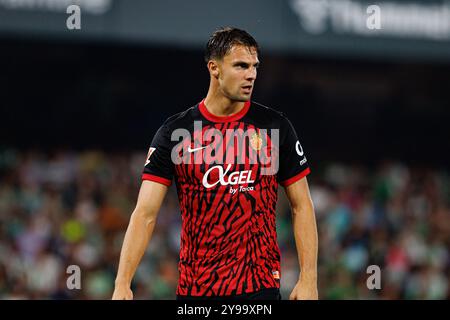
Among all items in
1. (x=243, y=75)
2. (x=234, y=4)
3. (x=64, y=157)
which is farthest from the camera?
(x=64, y=157)

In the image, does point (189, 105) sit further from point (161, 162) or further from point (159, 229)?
point (161, 162)

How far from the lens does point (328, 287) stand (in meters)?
12.5

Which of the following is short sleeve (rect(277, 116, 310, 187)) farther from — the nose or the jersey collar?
the nose

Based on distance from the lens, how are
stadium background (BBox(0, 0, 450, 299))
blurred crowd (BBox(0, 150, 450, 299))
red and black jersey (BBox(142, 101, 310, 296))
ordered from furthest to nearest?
stadium background (BBox(0, 0, 450, 299)) → blurred crowd (BBox(0, 150, 450, 299)) → red and black jersey (BBox(142, 101, 310, 296))

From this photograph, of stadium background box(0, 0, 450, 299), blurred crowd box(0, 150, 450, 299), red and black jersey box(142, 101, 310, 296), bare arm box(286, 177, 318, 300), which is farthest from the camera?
stadium background box(0, 0, 450, 299)

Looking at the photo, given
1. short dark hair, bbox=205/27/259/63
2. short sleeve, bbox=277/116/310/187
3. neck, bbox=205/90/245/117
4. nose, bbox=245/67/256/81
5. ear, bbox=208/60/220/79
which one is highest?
short dark hair, bbox=205/27/259/63

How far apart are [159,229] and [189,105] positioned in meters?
2.63

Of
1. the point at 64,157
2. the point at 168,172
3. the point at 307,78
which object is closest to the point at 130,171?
the point at 64,157

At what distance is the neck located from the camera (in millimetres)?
5852

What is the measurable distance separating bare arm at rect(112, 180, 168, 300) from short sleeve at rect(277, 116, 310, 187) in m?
0.72

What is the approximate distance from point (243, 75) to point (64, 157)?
9338 mm

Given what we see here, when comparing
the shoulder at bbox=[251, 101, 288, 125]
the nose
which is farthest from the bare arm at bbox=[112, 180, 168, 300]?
the nose

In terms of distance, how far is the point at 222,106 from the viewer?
5.86m
